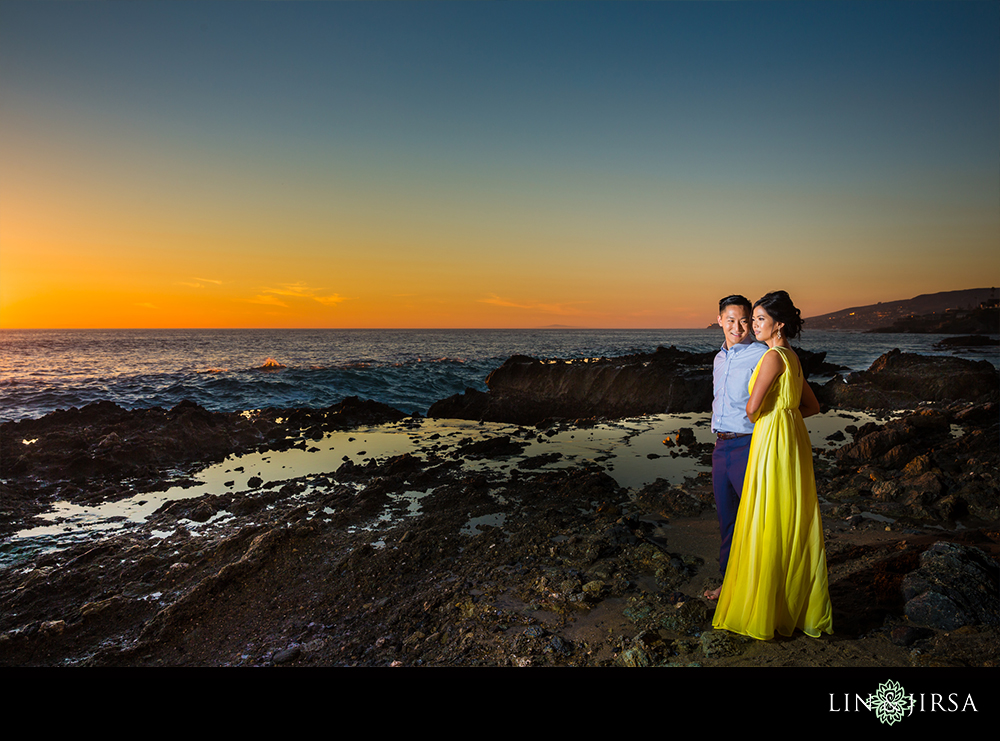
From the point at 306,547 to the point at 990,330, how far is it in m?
91.4

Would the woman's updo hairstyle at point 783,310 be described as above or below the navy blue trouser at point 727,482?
above

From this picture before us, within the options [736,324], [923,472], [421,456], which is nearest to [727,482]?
[736,324]

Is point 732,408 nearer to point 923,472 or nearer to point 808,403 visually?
point 808,403

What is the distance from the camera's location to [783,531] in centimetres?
289

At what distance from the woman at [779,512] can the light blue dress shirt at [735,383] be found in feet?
0.80

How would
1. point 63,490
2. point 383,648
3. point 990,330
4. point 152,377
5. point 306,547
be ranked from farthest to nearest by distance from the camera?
1. point 990,330
2. point 152,377
3. point 63,490
4. point 306,547
5. point 383,648

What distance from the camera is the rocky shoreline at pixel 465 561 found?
3.09 meters

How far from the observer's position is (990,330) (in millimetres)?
63812

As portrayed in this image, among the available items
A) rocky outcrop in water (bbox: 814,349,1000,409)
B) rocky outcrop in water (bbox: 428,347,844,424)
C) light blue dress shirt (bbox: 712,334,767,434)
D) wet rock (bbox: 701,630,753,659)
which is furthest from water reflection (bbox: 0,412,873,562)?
light blue dress shirt (bbox: 712,334,767,434)

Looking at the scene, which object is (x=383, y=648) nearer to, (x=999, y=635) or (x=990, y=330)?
(x=999, y=635)

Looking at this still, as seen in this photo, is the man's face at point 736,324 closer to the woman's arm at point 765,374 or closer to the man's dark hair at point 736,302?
the man's dark hair at point 736,302
